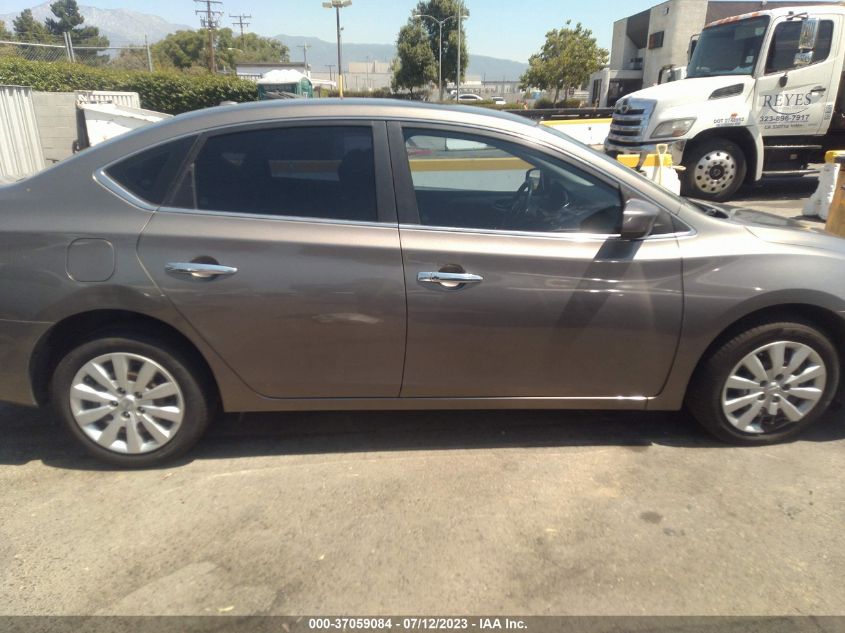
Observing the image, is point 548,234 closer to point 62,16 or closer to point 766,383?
point 766,383

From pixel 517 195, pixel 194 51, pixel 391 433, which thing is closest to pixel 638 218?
pixel 517 195

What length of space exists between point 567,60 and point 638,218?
47516 millimetres

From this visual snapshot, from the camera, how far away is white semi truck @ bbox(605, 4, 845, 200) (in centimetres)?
974

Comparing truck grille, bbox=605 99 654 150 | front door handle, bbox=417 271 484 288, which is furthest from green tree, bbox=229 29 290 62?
front door handle, bbox=417 271 484 288

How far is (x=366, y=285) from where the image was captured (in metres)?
2.89

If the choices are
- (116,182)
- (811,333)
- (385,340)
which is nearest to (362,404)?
(385,340)

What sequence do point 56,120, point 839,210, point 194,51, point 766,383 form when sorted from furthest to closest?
point 194,51
point 56,120
point 839,210
point 766,383

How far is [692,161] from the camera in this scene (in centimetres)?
1012

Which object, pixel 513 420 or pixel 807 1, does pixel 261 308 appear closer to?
pixel 513 420

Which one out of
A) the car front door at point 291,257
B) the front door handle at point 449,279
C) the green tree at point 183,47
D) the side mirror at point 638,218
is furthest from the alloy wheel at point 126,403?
the green tree at point 183,47

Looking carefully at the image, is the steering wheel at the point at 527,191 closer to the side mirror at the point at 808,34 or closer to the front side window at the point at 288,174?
the front side window at the point at 288,174

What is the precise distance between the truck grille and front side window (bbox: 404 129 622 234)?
7.90m

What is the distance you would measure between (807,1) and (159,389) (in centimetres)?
3212

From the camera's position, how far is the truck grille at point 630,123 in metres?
10.2
